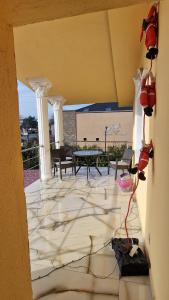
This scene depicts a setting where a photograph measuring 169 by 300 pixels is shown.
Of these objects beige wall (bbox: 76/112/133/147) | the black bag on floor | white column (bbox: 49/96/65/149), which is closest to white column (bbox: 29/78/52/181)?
white column (bbox: 49/96/65/149)

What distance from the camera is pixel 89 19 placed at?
2.67 meters

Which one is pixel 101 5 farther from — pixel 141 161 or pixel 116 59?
pixel 116 59

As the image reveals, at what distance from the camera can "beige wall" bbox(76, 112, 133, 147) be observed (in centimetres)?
1118

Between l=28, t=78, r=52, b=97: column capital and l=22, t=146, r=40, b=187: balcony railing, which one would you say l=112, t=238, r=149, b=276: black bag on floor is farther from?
l=28, t=78, r=52, b=97: column capital

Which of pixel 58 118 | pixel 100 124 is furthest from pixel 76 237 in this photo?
pixel 100 124

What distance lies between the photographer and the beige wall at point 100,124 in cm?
1118

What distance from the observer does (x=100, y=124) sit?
12.3 m

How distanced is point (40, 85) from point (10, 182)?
4.55 m

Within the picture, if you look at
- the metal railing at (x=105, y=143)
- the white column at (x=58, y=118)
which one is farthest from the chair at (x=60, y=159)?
the metal railing at (x=105, y=143)

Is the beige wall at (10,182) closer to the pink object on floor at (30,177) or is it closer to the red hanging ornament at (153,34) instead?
the red hanging ornament at (153,34)

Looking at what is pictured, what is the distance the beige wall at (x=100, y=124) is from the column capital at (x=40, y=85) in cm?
643

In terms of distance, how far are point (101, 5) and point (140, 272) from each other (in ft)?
6.49

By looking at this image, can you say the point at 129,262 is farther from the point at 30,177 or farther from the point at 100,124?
the point at 100,124

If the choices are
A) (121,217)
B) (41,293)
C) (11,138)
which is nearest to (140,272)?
(41,293)
